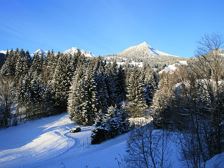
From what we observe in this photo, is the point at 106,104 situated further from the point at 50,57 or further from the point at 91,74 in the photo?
the point at 50,57

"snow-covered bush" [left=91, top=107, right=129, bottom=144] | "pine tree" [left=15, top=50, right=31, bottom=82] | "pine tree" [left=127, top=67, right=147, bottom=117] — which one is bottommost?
"snow-covered bush" [left=91, top=107, right=129, bottom=144]

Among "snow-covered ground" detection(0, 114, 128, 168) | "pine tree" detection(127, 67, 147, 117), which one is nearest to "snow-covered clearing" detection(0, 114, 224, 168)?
"snow-covered ground" detection(0, 114, 128, 168)

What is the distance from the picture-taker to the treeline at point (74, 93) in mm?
60750

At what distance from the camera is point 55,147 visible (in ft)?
136

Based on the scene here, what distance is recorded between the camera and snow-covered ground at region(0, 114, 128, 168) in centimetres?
2758

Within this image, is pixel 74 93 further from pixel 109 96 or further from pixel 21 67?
pixel 21 67

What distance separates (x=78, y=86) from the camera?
61.7 meters

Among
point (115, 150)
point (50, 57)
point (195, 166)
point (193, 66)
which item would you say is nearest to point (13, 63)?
point (50, 57)

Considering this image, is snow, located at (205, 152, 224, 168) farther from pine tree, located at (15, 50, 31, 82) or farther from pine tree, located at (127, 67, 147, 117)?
pine tree, located at (15, 50, 31, 82)

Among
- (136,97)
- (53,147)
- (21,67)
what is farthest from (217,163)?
(21,67)

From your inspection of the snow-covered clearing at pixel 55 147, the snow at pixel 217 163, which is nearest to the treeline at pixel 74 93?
the snow-covered clearing at pixel 55 147

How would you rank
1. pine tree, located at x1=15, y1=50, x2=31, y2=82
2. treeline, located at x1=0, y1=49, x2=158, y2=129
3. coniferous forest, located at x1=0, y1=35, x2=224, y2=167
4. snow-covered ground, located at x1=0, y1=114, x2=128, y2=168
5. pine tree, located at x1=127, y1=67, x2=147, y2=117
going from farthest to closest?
pine tree, located at x1=15, y1=50, x2=31, y2=82
pine tree, located at x1=127, y1=67, x2=147, y2=117
treeline, located at x1=0, y1=49, x2=158, y2=129
snow-covered ground, located at x1=0, y1=114, x2=128, y2=168
coniferous forest, located at x1=0, y1=35, x2=224, y2=167

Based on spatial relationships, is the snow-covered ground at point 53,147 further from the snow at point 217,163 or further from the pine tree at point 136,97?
the pine tree at point 136,97

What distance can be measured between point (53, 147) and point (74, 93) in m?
21.0
